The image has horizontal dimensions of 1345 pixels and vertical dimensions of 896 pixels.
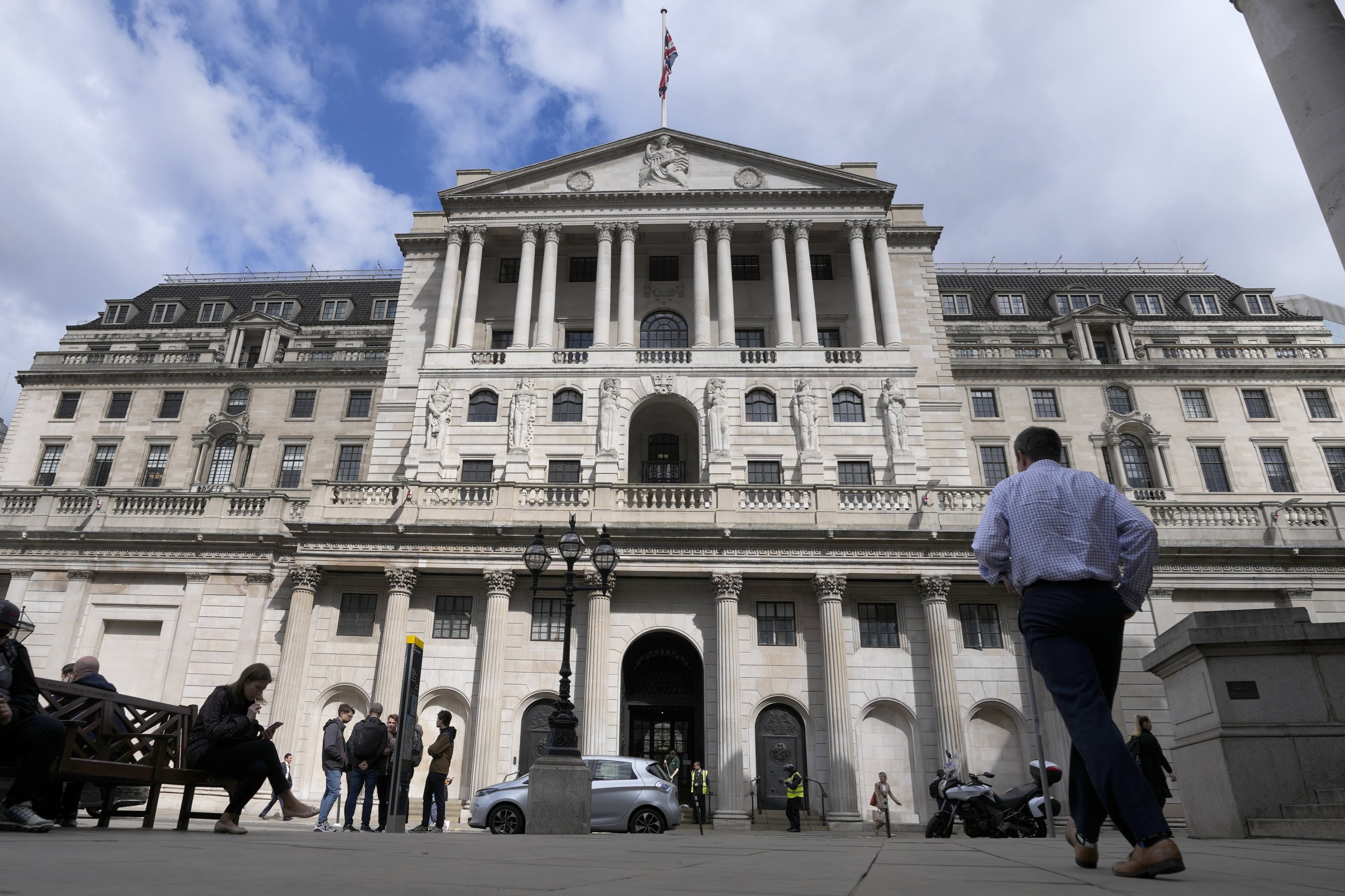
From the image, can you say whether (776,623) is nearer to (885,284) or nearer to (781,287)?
(781,287)

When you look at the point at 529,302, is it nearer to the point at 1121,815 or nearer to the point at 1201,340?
the point at 1121,815

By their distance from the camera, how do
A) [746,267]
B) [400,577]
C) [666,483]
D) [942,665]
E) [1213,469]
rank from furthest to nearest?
1. [1213,469]
2. [746,267]
3. [666,483]
4. [400,577]
5. [942,665]

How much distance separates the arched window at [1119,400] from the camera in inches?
1811

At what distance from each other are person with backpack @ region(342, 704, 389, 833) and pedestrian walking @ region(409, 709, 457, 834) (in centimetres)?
108

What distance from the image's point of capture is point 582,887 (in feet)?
11.2

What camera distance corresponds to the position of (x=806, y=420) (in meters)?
33.4

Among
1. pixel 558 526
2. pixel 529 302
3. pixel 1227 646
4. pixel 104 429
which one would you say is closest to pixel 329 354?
pixel 104 429

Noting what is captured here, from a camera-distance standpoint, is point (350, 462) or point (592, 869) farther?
point (350, 462)

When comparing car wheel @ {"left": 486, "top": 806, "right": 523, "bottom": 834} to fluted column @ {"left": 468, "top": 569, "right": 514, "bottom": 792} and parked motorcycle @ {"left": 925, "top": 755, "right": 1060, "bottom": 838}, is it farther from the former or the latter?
parked motorcycle @ {"left": 925, "top": 755, "right": 1060, "bottom": 838}

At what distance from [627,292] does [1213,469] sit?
32.0 m

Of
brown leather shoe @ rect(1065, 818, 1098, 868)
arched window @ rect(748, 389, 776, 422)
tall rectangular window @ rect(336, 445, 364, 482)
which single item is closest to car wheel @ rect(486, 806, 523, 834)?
brown leather shoe @ rect(1065, 818, 1098, 868)

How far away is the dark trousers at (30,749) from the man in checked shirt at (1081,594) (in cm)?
738

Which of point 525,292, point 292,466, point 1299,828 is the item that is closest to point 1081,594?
point 1299,828

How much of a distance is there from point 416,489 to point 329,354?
25.3 meters
